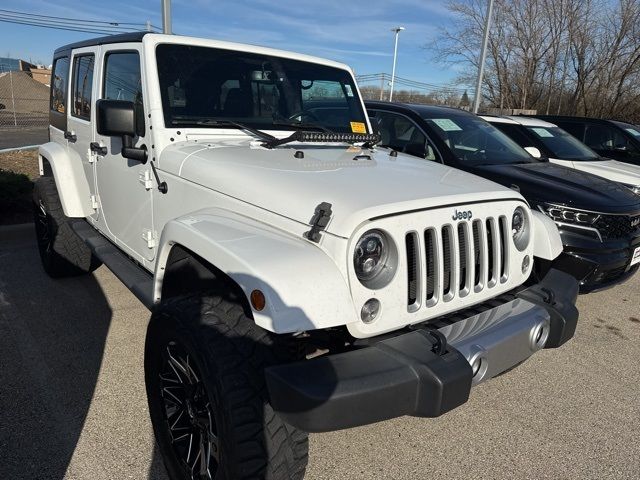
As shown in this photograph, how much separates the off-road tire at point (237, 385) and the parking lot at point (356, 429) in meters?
0.64

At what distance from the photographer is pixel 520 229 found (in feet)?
8.97

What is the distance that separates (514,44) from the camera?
23.6 m

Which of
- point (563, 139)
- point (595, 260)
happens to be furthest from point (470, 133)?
point (563, 139)

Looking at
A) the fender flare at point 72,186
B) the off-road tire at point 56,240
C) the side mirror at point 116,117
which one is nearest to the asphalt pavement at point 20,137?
the off-road tire at point 56,240

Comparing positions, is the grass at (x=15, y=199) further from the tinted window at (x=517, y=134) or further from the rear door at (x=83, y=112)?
the tinted window at (x=517, y=134)

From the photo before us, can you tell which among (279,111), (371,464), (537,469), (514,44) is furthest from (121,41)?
(514,44)

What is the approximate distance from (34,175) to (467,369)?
790cm

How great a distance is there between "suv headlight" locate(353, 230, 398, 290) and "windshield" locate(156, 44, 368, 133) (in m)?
1.51

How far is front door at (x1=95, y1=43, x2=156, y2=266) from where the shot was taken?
3.09 metres

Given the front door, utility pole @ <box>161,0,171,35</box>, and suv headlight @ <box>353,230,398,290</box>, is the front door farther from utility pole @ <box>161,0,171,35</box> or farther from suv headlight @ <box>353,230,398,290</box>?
utility pole @ <box>161,0,171,35</box>

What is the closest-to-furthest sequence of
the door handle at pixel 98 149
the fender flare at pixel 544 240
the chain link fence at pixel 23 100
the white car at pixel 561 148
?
the fender flare at pixel 544 240, the door handle at pixel 98 149, the white car at pixel 561 148, the chain link fence at pixel 23 100

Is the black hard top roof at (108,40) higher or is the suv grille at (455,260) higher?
the black hard top roof at (108,40)

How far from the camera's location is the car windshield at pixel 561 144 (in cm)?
727

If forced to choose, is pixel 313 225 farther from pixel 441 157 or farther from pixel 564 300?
pixel 441 157
